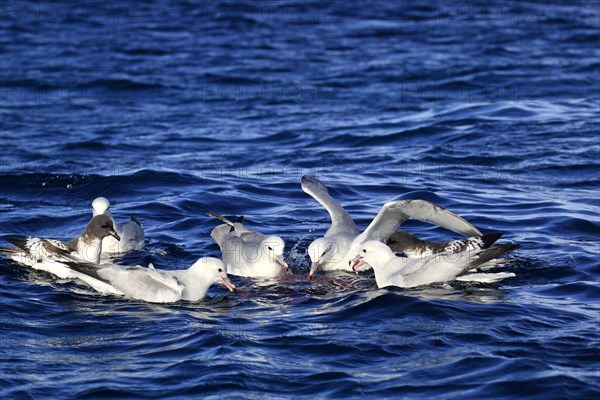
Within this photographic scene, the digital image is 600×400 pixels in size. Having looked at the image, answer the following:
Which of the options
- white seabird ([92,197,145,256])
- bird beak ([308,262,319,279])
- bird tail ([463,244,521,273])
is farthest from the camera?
white seabird ([92,197,145,256])

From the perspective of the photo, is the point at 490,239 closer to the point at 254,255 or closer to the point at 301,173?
the point at 254,255

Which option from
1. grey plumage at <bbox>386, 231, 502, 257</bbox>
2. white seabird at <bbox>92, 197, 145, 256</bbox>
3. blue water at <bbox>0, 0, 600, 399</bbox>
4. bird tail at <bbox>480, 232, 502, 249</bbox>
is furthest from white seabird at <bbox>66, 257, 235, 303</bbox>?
bird tail at <bbox>480, 232, 502, 249</bbox>

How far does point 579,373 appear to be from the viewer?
8953 millimetres

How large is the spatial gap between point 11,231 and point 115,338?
485 centimetres

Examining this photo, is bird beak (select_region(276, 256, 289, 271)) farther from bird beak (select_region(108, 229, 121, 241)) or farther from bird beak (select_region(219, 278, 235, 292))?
bird beak (select_region(108, 229, 121, 241))

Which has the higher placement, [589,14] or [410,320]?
[589,14]

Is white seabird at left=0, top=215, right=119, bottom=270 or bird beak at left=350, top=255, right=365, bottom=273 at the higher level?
white seabird at left=0, top=215, right=119, bottom=270

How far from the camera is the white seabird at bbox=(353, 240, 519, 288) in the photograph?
11.3 metres

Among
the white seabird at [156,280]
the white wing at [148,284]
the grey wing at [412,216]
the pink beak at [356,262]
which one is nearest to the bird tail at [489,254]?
the grey wing at [412,216]

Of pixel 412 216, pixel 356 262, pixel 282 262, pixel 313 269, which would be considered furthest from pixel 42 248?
pixel 412 216

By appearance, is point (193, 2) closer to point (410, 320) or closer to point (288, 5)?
point (288, 5)

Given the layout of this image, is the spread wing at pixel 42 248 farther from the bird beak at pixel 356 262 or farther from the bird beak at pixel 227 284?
the bird beak at pixel 356 262

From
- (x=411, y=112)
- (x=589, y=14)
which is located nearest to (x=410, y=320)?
(x=411, y=112)

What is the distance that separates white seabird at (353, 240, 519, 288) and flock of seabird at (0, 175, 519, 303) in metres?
0.01
